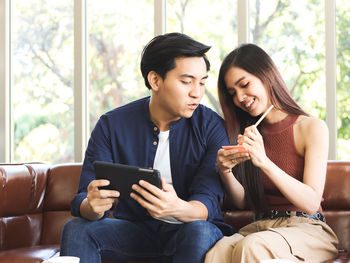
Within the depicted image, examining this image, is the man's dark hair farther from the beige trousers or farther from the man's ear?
the beige trousers

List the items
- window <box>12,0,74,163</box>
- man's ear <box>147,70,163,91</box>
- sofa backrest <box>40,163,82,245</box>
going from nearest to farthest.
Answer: man's ear <box>147,70,163,91</box> < sofa backrest <box>40,163,82,245</box> < window <box>12,0,74,163</box>

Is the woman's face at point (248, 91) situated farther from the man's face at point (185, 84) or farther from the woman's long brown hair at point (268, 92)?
the man's face at point (185, 84)

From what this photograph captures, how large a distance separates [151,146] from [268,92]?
1.84ft

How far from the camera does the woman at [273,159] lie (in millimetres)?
2098

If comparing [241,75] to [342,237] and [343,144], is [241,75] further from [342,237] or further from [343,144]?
[343,144]

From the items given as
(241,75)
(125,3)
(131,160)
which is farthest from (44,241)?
(125,3)

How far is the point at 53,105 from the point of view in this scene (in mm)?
4207

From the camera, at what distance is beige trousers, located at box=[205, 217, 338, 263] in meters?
1.91

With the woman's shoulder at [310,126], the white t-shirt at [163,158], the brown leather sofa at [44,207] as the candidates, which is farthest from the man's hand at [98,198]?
the woman's shoulder at [310,126]

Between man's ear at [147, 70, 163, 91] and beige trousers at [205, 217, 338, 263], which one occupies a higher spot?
man's ear at [147, 70, 163, 91]

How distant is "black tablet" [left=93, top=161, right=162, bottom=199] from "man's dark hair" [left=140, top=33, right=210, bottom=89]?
0.55 metres

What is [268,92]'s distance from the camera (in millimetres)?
2365

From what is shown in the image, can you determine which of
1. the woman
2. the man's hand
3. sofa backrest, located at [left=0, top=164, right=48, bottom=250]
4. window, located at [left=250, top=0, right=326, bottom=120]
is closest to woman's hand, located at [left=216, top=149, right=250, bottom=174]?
the woman

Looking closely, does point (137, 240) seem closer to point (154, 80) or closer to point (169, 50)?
point (154, 80)
